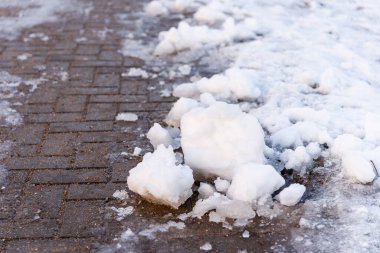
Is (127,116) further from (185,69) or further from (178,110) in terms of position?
(185,69)

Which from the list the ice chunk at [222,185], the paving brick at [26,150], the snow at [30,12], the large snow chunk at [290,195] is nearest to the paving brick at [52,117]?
the paving brick at [26,150]

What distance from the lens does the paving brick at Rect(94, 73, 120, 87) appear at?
14.7 feet

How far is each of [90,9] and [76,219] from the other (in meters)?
4.03

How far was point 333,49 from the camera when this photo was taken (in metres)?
4.93

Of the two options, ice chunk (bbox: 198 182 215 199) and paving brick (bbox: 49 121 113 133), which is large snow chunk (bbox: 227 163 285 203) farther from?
paving brick (bbox: 49 121 113 133)

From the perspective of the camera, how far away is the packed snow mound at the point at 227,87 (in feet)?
13.5

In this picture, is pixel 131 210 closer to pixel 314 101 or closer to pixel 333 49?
pixel 314 101

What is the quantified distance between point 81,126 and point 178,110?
625 mm

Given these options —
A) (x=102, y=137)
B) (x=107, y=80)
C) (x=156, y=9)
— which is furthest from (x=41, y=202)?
(x=156, y=9)

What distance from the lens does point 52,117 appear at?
3924 millimetres

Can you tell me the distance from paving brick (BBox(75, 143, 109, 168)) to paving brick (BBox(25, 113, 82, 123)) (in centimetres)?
42

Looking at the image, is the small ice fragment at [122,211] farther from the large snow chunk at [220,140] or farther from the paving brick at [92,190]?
the large snow chunk at [220,140]

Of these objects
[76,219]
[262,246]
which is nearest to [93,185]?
[76,219]

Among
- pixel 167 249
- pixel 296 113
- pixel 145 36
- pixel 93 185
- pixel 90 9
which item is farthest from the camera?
pixel 90 9
